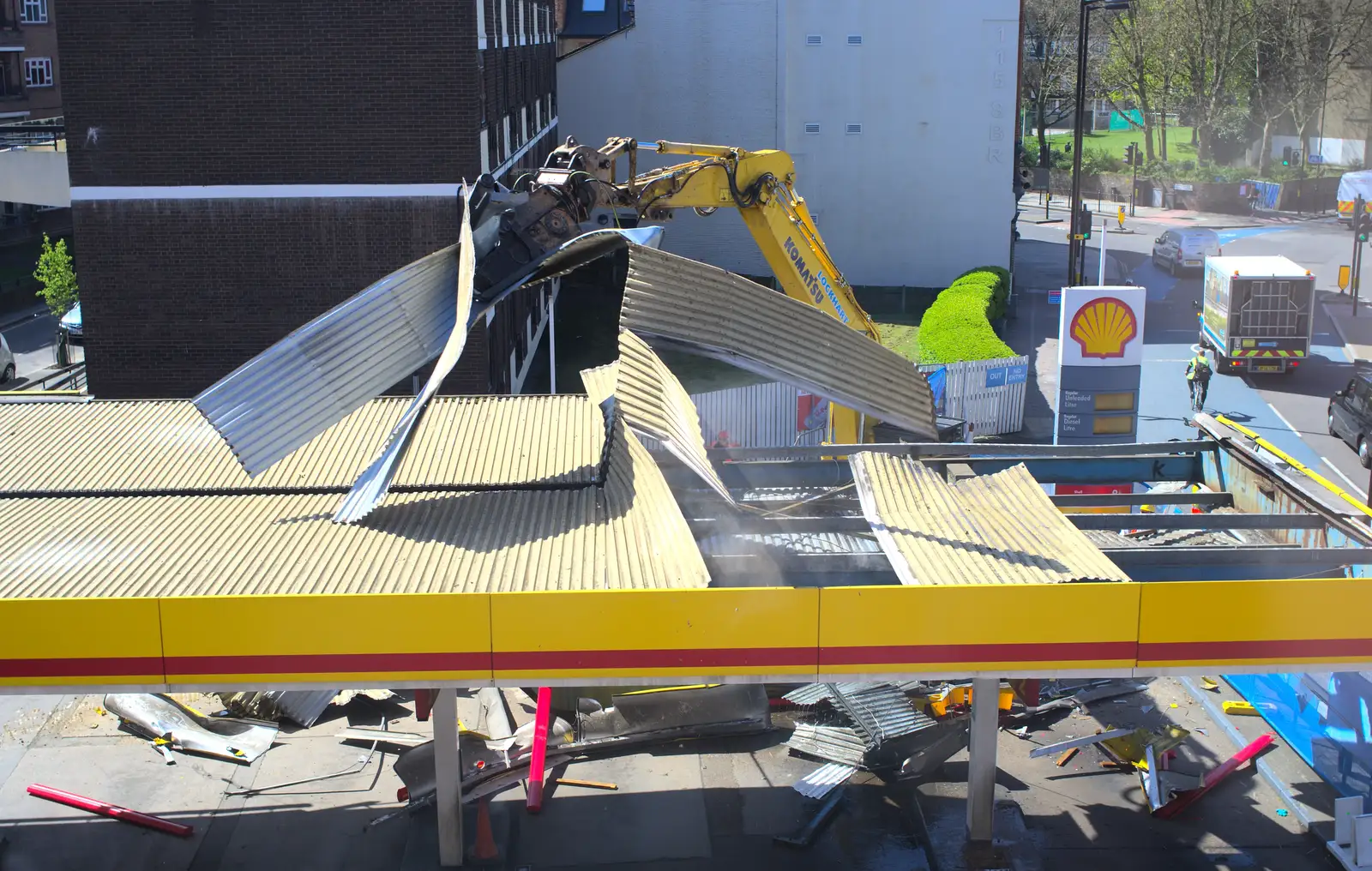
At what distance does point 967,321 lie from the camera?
1182 inches

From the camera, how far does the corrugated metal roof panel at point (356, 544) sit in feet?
32.9

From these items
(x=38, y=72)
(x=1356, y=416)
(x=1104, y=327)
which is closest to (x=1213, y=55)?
(x=1356, y=416)

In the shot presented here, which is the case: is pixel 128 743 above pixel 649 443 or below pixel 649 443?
below

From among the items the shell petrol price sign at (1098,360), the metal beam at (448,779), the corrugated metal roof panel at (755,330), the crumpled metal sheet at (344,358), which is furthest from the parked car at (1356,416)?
the metal beam at (448,779)

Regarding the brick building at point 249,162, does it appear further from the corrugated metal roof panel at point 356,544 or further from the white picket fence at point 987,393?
the corrugated metal roof panel at point 356,544

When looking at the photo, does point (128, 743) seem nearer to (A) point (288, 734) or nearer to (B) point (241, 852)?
(A) point (288, 734)

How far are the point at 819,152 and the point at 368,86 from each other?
74.9 feet

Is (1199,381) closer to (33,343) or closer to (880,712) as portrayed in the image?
(880,712)

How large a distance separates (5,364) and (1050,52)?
5711cm

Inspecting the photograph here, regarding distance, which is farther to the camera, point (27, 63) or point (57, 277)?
point (27, 63)

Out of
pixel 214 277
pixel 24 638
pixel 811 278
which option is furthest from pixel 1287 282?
pixel 24 638

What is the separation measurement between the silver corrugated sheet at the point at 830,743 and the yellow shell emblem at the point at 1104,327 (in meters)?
8.11

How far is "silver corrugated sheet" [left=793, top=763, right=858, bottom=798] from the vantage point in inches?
506

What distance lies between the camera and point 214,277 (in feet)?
67.9
